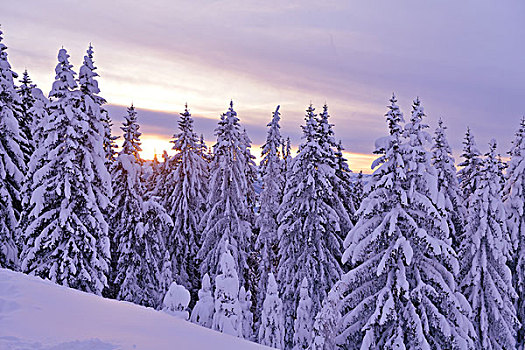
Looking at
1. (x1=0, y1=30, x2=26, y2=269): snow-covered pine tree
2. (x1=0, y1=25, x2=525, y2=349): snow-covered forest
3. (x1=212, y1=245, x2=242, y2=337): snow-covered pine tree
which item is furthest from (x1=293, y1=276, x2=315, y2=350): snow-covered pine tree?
(x1=0, y1=30, x2=26, y2=269): snow-covered pine tree

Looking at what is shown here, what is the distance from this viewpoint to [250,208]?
3219cm

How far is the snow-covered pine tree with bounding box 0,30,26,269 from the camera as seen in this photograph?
20.5 meters

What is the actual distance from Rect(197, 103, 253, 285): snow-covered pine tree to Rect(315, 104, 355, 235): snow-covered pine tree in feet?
22.0

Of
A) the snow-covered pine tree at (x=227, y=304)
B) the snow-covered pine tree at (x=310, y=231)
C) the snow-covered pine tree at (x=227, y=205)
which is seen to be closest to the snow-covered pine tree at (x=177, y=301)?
the snow-covered pine tree at (x=227, y=304)

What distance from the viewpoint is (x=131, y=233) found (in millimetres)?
26328

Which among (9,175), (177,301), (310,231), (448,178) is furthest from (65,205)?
(448,178)

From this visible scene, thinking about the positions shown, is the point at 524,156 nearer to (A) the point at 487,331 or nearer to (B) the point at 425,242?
(A) the point at 487,331

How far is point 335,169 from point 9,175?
19136 mm

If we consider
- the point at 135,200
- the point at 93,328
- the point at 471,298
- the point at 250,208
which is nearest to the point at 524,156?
the point at 471,298

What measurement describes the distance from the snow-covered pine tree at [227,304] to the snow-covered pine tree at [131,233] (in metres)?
11.3

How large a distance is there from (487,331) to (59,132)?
82.5ft

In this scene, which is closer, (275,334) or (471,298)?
(275,334)

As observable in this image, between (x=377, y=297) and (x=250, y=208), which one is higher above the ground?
(x=250, y=208)

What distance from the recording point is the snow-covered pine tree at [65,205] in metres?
18.6
